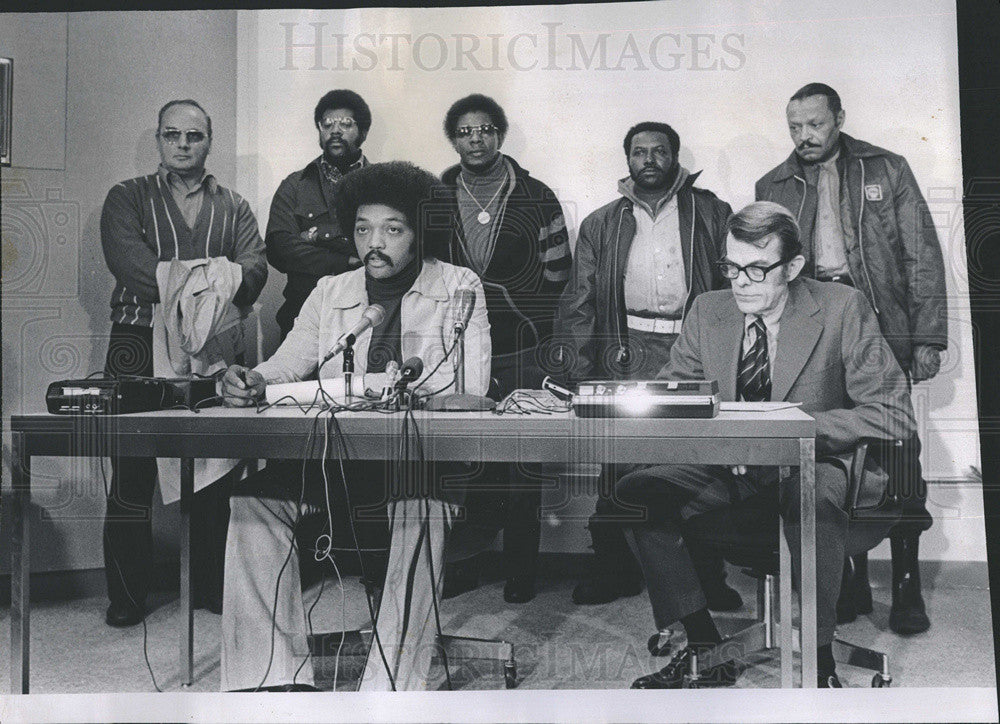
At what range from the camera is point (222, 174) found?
314 centimetres

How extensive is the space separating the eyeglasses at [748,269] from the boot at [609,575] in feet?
3.18

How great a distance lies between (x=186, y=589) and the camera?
2855 millimetres

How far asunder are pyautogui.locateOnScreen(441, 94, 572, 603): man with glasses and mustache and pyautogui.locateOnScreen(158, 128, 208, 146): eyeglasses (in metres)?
0.87

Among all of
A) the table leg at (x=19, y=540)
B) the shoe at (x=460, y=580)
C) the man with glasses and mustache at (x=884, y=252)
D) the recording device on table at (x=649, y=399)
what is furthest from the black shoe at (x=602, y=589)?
the table leg at (x=19, y=540)

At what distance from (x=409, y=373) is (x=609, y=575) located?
104 cm

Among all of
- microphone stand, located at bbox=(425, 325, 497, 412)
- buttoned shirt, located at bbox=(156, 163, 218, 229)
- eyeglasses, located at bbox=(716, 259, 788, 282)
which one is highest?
buttoned shirt, located at bbox=(156, 163, 218, 229)

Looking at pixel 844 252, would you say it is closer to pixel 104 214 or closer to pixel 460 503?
pixel 460 503

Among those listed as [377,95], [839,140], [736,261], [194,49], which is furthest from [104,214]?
[839,140]

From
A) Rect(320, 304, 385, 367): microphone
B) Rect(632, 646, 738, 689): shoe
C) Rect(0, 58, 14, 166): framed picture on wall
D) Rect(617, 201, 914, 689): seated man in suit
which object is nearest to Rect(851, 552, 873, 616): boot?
Rect(617, 201, 914, 689): seated man in suit

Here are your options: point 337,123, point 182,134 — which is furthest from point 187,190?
point 337,123

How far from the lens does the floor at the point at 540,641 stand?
2.76 m

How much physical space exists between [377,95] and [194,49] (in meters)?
0.66

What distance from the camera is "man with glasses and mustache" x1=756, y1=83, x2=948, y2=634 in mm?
2990

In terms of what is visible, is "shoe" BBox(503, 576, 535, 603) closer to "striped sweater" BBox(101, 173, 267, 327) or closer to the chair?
the chair
